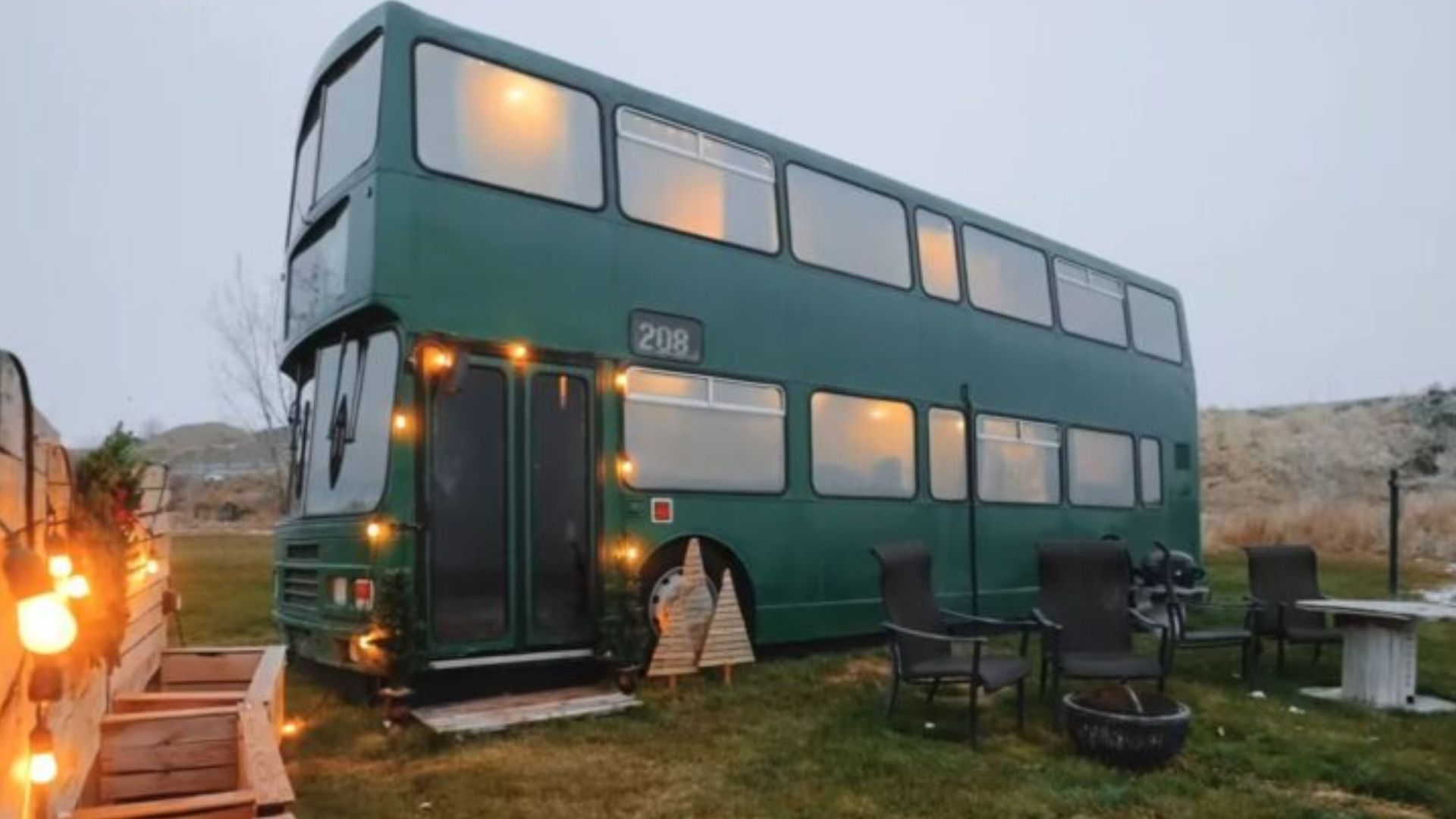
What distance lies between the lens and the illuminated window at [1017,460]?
1012 centimetres

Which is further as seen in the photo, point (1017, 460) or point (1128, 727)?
point (1017, 460)

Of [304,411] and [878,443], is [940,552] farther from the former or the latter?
[304,411]

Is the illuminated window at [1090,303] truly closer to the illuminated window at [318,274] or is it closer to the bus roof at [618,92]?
the bus roof at [618,92]

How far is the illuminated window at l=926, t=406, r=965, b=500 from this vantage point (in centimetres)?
958

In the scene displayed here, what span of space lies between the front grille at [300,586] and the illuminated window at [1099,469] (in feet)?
26.4

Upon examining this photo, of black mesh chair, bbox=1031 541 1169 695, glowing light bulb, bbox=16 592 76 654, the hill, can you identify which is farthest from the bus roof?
the hill

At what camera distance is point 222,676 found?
5281mm

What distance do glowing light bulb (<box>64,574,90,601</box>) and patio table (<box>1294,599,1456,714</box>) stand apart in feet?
24.5

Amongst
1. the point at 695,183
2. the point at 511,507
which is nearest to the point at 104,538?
the point at 511,507

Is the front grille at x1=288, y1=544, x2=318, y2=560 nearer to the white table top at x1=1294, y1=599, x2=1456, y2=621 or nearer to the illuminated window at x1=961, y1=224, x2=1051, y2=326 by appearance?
the illuminated window at x1=961, y1=224, x2=1051, y2=326

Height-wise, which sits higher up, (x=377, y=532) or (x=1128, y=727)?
(x=377, y=532)

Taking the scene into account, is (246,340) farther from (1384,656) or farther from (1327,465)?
(1327,465)

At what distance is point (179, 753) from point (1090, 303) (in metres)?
10.7

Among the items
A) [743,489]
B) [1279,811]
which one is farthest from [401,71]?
[1279,811]
